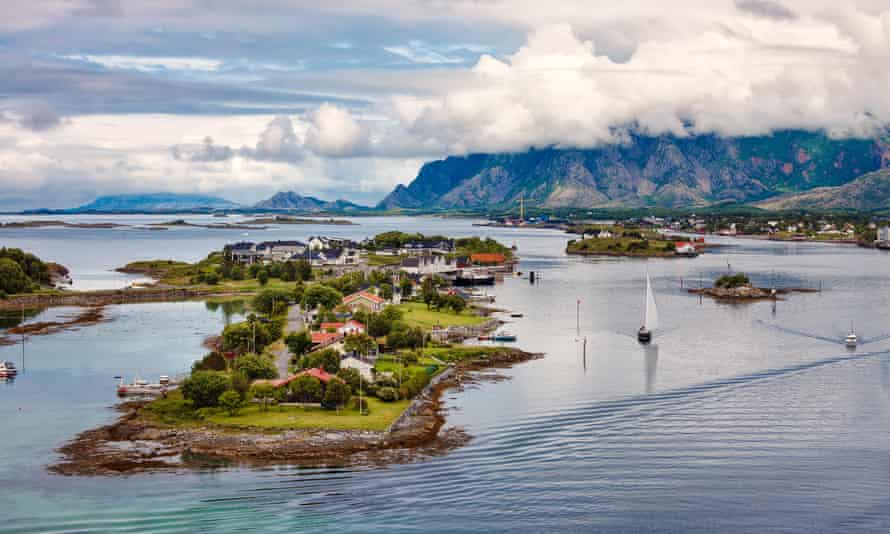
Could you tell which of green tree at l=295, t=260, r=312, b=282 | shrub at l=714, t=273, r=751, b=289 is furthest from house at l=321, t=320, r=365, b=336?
shrub at l=714, t=273, r=751, b=289

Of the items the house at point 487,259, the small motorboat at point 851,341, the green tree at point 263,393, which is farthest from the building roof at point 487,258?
the green tree at point 263,393

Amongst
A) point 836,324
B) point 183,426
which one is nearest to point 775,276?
point 836,324

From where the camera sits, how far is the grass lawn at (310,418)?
31.0 metres

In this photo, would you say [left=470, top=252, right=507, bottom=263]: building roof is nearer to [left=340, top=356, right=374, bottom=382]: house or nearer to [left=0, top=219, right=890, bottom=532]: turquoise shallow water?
[left=0, top=219, right=890, bottom=532]: turquoise shallow water

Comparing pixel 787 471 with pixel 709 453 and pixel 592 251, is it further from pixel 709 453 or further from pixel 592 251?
pixel 592 251

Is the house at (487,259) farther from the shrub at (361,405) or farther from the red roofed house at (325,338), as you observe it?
the shrub at (361,405)

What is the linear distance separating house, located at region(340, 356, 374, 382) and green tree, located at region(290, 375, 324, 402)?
312cm

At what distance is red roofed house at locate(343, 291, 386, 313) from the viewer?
185 feet

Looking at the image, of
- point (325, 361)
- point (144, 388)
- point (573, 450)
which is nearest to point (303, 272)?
point (144, 388)

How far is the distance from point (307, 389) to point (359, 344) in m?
7.32

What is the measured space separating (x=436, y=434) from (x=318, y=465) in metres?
4.88

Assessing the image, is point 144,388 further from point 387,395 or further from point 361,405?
point 387,395

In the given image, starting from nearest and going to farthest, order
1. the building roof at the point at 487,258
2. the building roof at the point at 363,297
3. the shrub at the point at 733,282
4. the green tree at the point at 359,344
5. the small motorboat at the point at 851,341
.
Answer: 1. the green tree at the point at 359,344
2. the small motorboat at the point at 851,341
3. the building roof at the point at 363,297
4. the shrub at the point at 733,282
5. the building roof at the point at 487,258

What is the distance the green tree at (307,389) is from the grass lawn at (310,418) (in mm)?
591
